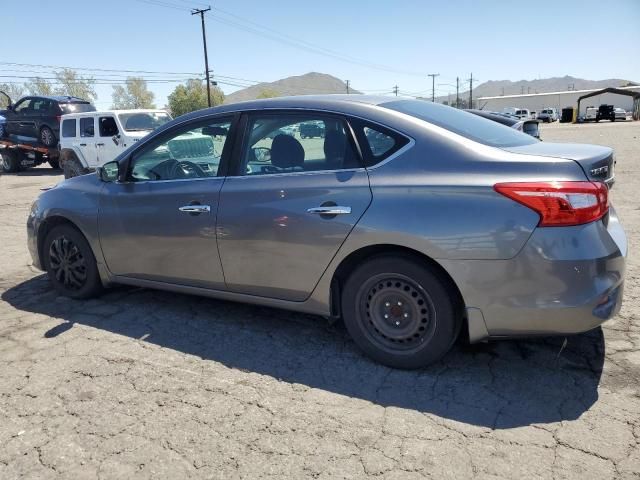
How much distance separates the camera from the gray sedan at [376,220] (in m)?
2.52

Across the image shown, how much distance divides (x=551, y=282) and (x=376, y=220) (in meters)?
0.97

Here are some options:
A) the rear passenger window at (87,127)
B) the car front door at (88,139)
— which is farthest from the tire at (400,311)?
the rear passenger window at (87,127)

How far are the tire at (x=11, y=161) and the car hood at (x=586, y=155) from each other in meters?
19.3

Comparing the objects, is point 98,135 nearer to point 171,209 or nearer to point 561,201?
point 171,209

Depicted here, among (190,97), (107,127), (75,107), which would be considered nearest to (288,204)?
(107,127)

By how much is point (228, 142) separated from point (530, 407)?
8.31 ft

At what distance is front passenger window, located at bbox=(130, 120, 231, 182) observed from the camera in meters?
3.55

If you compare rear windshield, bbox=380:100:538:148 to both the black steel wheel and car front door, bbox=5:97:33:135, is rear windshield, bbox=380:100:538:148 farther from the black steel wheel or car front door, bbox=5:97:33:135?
car front door, bbox=5:97:33:135

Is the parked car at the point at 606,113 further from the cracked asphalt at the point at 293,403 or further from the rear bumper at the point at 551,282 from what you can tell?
the rear bumper at the point at 551,282

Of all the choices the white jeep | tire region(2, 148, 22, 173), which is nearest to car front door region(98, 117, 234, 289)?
the white jeep

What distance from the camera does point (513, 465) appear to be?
2170 millimetres

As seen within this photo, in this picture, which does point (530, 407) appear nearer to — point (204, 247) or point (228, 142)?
point (204, 247)

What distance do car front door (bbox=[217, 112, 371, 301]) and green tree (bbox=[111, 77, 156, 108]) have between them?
103848mm

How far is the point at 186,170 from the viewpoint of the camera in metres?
3.73
